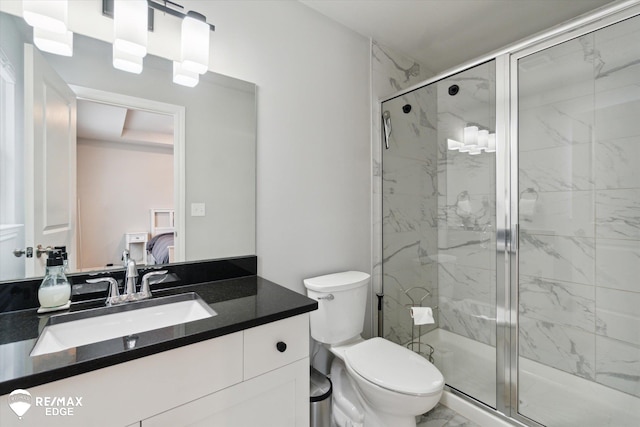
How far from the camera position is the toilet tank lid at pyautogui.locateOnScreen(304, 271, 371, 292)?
5.10 feet

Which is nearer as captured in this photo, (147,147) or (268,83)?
(147,147)

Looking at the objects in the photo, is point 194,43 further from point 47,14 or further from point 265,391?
point 265,391

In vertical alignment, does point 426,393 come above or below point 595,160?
below

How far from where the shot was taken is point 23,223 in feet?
3.26

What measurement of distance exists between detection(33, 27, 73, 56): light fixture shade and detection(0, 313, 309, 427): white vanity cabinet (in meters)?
1.10

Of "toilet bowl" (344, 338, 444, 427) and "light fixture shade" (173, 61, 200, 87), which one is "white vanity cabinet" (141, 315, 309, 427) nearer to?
"toilet bowl" (344, 338, 444, 427)

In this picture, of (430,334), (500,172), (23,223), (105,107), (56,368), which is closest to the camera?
(56,368)

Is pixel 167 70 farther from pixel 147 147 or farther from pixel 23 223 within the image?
pixel 23 223

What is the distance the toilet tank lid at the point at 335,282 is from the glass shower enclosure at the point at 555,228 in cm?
77

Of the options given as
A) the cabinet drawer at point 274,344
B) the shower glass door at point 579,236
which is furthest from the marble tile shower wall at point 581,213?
the cabinet drawer at point 274,344

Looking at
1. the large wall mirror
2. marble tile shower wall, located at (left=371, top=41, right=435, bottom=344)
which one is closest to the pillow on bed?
the large wall mirror

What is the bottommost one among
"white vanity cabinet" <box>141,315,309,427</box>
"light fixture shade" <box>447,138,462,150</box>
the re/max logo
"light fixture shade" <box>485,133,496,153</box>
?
"white vanity cabinet" <box>141,315,309,427</box>

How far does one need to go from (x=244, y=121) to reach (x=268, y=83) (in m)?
0.27

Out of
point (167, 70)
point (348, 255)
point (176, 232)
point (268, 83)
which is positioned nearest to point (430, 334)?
point (348, 255)
